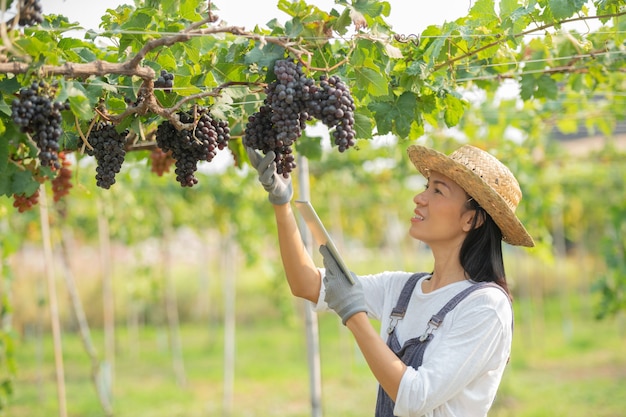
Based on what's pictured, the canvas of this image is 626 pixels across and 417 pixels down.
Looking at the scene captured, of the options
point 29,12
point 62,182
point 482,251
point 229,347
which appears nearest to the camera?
point 29,12

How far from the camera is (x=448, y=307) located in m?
2.25

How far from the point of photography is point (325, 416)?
7.27 m

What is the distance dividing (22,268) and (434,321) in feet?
41.2

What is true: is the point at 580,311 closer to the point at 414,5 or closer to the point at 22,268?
the point at 22,268

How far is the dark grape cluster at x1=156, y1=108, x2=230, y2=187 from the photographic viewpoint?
2207 mm

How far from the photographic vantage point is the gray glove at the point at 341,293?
7.26 ft

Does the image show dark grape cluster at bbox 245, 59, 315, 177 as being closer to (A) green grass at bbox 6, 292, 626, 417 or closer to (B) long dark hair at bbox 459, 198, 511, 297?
(B) long dark hair at bbox 459, 198, 511, 297

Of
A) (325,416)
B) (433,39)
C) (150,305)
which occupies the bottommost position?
(325,416)

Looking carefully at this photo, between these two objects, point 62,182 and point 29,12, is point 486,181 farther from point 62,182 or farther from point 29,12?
point 62,182

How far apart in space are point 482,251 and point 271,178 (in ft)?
2.36

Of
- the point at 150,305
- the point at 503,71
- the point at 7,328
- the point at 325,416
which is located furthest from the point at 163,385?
the point at 503,71

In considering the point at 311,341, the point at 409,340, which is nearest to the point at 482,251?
the point at 409,340

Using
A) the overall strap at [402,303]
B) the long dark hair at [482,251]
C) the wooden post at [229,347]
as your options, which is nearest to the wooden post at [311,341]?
the overall strap at [402,303]

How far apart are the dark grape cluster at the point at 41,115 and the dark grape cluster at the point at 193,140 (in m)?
0.39
